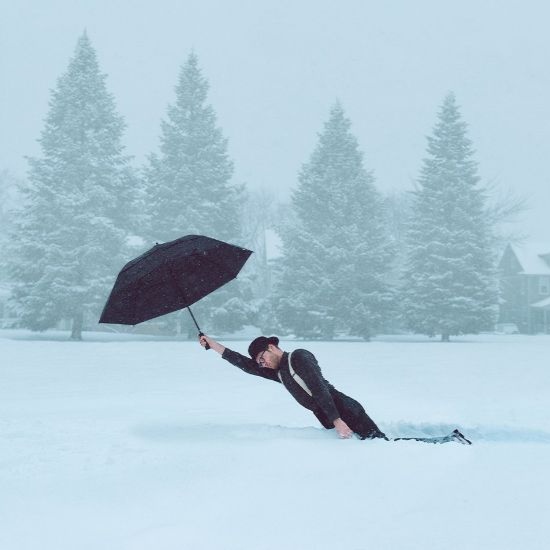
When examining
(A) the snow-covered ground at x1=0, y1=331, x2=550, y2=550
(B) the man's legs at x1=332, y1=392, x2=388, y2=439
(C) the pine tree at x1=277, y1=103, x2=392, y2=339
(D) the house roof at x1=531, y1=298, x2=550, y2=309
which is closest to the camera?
(A) the snow-covered ground at x1=0, y1=331, x2=550, y2=550

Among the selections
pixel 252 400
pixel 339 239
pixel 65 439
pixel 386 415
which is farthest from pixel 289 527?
pixel 339 239

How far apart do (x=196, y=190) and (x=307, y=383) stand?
110ft

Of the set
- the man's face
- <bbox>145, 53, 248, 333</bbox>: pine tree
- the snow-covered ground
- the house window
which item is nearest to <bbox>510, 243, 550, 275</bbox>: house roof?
the house window

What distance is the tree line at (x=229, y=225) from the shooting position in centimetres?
3491

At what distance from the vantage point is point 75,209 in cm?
3500

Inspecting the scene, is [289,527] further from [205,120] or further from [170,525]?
[205,120]

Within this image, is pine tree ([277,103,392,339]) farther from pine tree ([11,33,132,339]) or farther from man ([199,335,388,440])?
man ([199,335,388,440])

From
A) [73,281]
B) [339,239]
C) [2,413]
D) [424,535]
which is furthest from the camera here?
[339,239]

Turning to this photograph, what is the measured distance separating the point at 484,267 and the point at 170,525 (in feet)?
122

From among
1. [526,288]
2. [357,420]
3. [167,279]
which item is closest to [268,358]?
[357,420]

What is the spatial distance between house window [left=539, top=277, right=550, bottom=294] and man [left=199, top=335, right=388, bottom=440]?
54.7 m

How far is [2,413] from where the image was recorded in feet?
29.6

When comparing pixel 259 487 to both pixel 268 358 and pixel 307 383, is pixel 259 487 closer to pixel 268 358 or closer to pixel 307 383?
pixel 307 383

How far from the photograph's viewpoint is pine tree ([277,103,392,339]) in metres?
37.5
